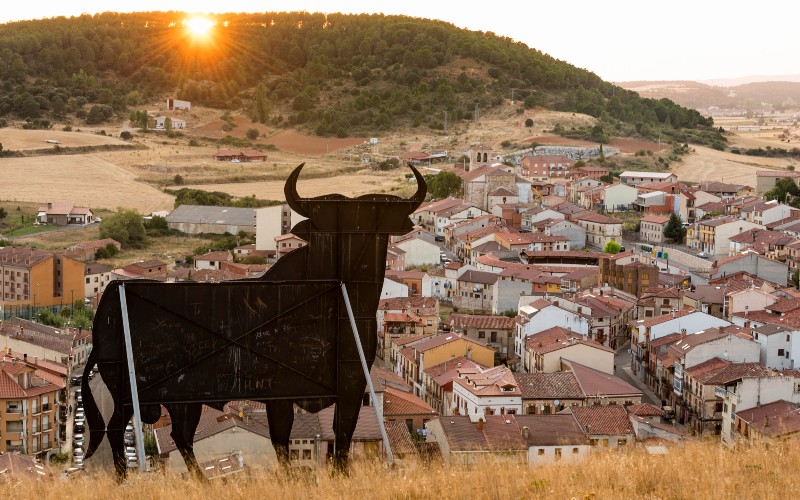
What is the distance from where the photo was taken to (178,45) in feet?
341

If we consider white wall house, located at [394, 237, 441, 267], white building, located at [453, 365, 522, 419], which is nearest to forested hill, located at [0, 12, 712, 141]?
white wall house, located at [394, 237, 441, 267]

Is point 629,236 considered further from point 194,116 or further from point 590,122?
point 194,116

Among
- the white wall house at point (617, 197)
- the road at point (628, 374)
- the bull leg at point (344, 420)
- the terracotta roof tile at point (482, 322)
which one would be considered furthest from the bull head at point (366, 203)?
the white wall house at point (617, 197)

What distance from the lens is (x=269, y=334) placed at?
A: 692cm

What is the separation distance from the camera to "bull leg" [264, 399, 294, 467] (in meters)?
7.00

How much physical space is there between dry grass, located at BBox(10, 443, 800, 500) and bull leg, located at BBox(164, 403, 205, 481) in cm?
15

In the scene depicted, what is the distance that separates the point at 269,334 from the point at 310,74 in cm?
8749

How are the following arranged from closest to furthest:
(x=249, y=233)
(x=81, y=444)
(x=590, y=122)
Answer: (x=81, y=444), (x=249, y=233), (x=590, y=122)

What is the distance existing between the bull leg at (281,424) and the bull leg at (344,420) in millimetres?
287

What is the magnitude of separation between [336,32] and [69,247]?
66462mm

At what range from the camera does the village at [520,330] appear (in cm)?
1722

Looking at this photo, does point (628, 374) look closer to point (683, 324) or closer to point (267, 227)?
point (683, 324)

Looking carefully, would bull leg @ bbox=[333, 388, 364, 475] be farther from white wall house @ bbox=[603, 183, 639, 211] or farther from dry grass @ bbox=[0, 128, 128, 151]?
dry grass @ bbox=[0, 128, 128, 151]

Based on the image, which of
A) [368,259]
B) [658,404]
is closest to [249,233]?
[658,404]
